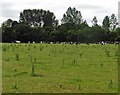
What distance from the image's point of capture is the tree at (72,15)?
12556 centimetres

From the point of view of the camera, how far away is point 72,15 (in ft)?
422

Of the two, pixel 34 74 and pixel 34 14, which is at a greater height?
pixel 34 14

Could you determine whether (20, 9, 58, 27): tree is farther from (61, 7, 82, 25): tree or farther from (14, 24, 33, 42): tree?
(14, 24, 33, 42): tree

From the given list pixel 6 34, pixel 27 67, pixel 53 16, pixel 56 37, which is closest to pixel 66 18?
pixel 53 16

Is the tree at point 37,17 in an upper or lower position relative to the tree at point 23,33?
upper

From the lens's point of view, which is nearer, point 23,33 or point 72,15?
point 23,33

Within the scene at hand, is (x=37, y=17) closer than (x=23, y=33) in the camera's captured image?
No

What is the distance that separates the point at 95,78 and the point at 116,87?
6.83 ft

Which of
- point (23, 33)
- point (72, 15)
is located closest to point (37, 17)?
point (72, 15)

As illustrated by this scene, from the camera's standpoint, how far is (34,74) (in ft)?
45.0

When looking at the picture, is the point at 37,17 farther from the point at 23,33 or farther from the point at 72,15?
the point at 23,33

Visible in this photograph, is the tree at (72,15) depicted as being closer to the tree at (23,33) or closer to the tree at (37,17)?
the tree at (37,17)

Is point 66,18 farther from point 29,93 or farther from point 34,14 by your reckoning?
point 29,93

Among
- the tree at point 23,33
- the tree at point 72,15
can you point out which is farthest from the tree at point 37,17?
the tree at point 23,33
